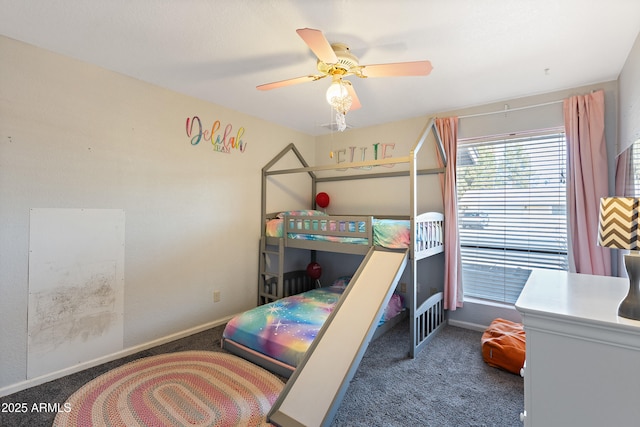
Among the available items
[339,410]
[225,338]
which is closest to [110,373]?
[225,338]

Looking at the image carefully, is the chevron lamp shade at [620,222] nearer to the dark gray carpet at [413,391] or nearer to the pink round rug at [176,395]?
the dark gray carpet at [413,391]

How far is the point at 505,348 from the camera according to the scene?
2270 millimetres

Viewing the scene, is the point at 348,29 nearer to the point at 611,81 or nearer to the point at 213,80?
the point at 213,80

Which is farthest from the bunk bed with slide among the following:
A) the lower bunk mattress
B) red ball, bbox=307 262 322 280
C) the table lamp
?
the table lamp

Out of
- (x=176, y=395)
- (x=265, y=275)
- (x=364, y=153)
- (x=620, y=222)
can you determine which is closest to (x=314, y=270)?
(x=265, y=275)

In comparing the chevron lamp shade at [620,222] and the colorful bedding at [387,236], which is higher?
the chevron lamp shade at [620,222]

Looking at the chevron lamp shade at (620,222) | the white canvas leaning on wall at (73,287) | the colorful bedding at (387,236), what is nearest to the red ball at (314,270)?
the colorful bedding at (387,236)

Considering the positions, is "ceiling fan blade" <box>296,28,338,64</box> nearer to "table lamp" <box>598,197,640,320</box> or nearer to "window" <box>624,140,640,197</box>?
"table lamp" <box>598,197,640,320</box>

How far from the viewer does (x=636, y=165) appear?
187cm

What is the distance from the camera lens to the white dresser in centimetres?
91

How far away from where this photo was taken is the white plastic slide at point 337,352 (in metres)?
1.64

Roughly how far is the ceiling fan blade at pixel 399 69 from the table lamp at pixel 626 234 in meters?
1.14

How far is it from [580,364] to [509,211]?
229 cm

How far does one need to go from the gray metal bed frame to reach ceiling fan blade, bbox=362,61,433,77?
0.77 m
